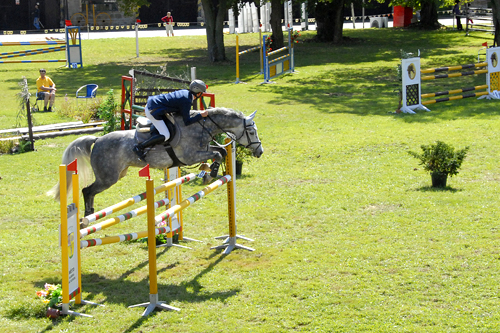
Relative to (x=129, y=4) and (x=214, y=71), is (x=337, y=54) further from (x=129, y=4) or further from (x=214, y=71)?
(x=129, y=4)

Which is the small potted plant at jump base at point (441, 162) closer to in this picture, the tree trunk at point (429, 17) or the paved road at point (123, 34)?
the paved road at point (123, 34)

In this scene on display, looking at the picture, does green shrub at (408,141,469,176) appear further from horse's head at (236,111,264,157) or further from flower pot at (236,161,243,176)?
horse's head at (236,111,264,157)

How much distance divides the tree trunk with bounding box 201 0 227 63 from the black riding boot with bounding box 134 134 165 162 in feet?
66.3

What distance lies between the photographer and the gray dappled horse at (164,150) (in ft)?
26.6

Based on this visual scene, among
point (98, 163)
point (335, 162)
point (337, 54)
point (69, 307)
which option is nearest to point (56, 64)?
point (337, 54)

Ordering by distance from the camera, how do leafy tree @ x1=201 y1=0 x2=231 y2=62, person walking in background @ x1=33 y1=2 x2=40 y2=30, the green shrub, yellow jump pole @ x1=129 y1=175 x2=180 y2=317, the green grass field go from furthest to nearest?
1. person walking in background @ x1=33 y1=2 x2=40 y2=30
2. leafy tree @ x1=201 y1=0 x2=231 y2=62
3. the green shrub
4. yellow jump pole @ x1=129 y1=175 x2=180 y2=317
5. the green grass field

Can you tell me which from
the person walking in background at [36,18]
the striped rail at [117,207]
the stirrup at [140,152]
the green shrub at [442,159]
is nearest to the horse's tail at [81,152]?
the stirrup at [140,152]

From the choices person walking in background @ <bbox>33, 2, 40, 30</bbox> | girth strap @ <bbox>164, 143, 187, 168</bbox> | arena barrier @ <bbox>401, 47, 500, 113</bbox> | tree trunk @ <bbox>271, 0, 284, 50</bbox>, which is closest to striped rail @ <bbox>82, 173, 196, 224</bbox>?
girth strap @ <bbox>164, 143, 187, 168</bbox>

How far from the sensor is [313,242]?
331 inches

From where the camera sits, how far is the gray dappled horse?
8094 millimetres

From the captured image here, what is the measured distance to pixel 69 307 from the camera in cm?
655

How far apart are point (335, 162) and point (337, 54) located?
1931 cm

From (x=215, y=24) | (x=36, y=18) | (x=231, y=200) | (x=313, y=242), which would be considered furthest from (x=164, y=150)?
(x=36, y=18)

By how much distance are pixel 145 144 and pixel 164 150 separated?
11.3 inches
